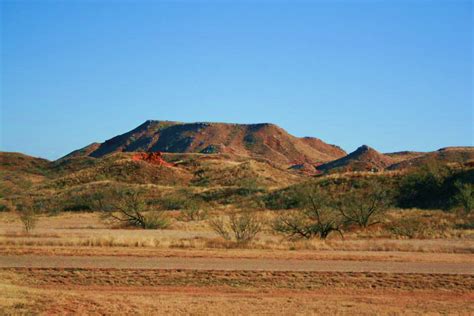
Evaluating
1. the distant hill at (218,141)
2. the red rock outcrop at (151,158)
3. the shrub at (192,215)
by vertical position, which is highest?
the distant hill at (218,141)

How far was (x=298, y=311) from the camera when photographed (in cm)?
1417

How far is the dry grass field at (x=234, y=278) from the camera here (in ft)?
46.5

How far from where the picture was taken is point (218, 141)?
143 m

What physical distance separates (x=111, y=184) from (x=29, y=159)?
52827mm

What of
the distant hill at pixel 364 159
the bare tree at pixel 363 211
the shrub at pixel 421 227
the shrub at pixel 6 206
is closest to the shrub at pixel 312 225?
the bare tree at pixel 363 211

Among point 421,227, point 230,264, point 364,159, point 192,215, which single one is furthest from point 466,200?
point 364,159

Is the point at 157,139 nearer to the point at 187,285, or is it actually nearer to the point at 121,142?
the point at 121,142

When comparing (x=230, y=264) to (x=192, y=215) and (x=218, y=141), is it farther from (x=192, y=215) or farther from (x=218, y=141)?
(x=218, y=141)

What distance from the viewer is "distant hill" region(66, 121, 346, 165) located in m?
138

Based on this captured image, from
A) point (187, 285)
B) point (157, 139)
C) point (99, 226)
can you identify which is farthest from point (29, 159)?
point (187, 285)

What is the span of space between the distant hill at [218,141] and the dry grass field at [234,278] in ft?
345

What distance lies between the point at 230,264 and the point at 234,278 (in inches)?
91.8

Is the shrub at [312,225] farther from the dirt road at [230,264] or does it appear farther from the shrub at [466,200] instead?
the shrub at [466,200]

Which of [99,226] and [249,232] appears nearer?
[249,232]
